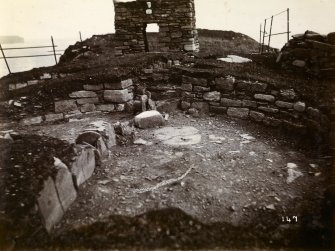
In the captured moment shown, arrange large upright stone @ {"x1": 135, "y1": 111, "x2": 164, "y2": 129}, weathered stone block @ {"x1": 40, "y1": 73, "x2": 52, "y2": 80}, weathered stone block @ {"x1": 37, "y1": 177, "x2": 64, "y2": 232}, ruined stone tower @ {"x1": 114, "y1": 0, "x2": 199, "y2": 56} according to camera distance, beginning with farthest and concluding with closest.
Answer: ruined stone tower @ {"x1": 114, "y1": 0, "x2": 199, "y2": 56}, weathered stone block @ {"x1": 40, "y1": 73, "x2": 52, "y2": 80}, large upright stone @ {"x1": 135, "y1": 111, "x2": 164, "y2": 129}, weathered stone block @ {"x1": 37, "y1": 177, "x2": 64, "y2": 232}

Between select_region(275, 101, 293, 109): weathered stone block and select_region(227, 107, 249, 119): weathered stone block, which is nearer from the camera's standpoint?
select_region(275, 101, 293, 109): weathered stone block

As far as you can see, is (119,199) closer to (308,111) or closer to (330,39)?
(308,111)

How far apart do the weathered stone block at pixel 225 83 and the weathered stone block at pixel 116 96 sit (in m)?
1.89

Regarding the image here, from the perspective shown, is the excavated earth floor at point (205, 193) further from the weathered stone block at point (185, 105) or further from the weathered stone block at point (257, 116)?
the weathered stone block at point (185, 105)

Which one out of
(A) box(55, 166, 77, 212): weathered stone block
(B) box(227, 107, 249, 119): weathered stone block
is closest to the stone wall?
(B) box(227, 107, 249, 119): weathered stone block

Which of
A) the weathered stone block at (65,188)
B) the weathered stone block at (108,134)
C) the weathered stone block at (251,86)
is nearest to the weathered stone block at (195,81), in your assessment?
the weathered stone block at (251,86)

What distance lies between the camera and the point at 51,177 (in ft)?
9.55

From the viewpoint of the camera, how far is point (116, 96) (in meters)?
5.82

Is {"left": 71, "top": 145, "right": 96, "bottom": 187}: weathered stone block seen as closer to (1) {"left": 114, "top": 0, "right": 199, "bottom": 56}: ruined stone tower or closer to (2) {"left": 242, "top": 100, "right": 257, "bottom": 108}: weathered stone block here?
(2) {"left": 242, "top": 100, "right": 257, "bottom": 108}: weathered stone block

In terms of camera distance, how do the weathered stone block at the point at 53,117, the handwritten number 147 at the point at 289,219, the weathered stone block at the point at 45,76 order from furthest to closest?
the weathered stone block at the point at 45,76 → the weathered stone block at the point at 53,117 → the handwritten number 147 at the point at 289,219

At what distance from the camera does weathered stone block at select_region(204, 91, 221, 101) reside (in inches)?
223

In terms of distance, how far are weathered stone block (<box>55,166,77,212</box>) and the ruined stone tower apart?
24.2 ft

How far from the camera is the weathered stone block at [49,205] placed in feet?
8.99

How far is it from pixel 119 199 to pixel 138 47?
7.73 m
